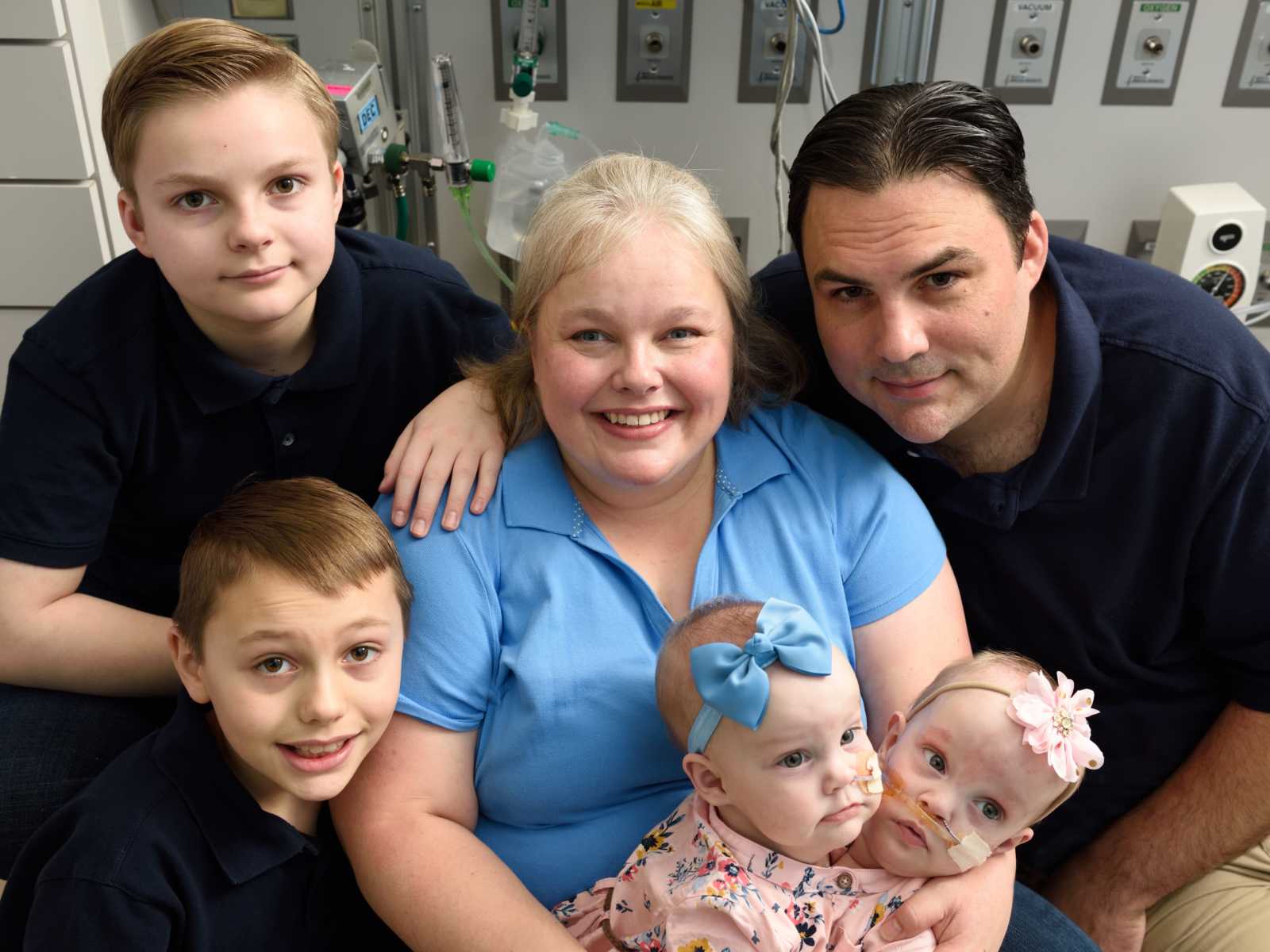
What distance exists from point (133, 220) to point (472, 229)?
3.62 ft

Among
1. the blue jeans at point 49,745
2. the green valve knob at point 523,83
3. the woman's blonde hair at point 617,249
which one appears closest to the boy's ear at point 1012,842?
the woman's blonde hair at point 617,249

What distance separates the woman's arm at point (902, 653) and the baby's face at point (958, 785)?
0.17 m

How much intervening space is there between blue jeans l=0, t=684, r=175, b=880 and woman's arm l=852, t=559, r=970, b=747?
3.54ft

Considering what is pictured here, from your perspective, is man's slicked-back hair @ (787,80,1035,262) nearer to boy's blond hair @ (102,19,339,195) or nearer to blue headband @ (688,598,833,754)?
blue headband @ (688,598,833,754)

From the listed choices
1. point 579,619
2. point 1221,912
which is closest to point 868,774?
point 579,619

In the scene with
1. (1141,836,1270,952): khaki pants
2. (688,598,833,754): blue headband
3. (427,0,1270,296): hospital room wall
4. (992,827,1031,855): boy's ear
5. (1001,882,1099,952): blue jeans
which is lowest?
(1141,836,1270,952): khaki pants

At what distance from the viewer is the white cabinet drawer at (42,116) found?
2109 mm

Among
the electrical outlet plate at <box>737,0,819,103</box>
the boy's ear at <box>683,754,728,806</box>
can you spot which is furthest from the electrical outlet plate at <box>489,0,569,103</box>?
the boy's ear at <box>683,754,728,806</box>

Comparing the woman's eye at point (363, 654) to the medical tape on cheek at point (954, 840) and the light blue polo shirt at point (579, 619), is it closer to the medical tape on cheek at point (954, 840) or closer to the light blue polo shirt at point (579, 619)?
the light blue polo shirt at point (579, 619)

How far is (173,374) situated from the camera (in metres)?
1.70

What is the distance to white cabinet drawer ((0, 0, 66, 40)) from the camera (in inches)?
81.4

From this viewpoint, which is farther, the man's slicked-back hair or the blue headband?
the man's slicked-back hair

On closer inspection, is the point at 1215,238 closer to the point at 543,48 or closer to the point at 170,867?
the point at 543,48

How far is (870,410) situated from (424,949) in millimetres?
986
